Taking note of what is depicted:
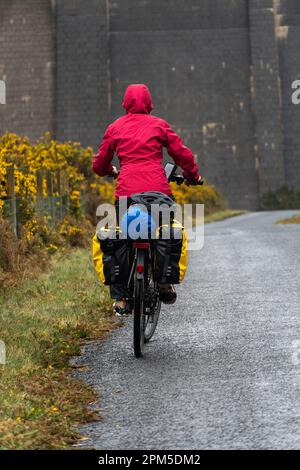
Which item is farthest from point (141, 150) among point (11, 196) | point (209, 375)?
point (11, 196)

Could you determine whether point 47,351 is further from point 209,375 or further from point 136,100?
point 136,100

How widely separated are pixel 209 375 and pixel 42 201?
847cm

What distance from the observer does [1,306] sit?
873cm

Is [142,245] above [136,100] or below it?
below

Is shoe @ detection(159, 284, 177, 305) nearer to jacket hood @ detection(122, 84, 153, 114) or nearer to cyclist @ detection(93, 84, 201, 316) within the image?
cyclist @ detection(93, 84, 201, 316)

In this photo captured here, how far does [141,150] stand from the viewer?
6.78m

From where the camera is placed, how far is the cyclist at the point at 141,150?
6691 millimetres

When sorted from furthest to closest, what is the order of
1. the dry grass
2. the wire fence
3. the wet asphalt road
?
the wire fence → the dry grass → the wet asphalt road

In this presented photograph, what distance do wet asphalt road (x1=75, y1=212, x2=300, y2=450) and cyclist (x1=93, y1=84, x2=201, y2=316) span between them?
20.5 inches

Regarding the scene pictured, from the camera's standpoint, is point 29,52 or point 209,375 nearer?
point 209,375

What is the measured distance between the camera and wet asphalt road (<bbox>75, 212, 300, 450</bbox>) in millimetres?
4539

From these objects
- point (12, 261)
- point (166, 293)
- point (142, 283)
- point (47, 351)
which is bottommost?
point (47, 351)

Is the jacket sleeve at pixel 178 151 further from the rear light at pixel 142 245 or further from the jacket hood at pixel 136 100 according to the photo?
the rear light at pixel 142 245

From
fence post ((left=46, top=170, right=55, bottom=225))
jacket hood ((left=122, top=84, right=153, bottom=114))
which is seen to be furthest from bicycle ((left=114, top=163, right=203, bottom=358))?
fence post ((left=46, top=170, right=55, bottom=225))
